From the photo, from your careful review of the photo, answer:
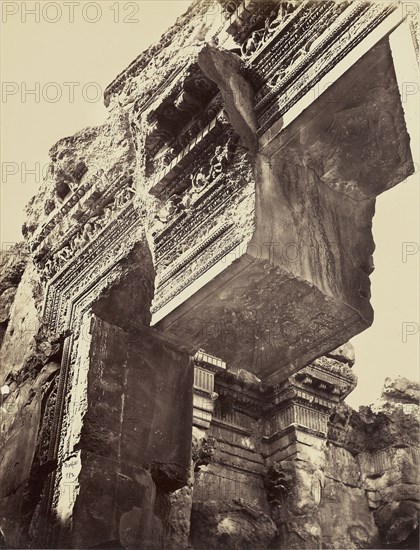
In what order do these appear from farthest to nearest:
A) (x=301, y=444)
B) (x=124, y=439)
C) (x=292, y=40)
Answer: (x=301, y=444) < (x=124, y=439) < (x=292, y=40)

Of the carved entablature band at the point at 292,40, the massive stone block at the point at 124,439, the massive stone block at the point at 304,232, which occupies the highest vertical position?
the carved entablature band at the point at 292,40

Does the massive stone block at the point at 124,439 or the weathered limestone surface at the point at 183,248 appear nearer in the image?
the weathered limestone surface at the point at 183,248

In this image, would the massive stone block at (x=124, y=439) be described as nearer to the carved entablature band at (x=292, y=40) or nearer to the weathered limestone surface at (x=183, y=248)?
the weathered limestone surface at (x=183, y=248)

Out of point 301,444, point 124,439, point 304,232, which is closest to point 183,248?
point 304,232

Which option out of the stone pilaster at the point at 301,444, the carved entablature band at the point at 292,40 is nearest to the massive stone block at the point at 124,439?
the carved entablature band at the point at 292,40

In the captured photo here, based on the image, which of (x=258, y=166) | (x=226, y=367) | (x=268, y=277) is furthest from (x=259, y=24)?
(x=226, y=367)

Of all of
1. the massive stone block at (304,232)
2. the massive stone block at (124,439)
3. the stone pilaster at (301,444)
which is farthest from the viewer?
the stone pilaster at (301,444)

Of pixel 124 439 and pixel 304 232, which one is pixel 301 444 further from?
pixel 304 232

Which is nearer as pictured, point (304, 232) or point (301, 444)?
point (304, 232)

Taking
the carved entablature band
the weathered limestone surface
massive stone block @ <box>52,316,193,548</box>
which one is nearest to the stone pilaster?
the weathered limestone surface

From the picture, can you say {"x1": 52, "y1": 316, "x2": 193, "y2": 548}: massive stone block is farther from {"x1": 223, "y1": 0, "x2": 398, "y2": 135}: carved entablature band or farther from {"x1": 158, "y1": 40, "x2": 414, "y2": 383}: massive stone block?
{"x1": 223, "y1": 0, "x2": 398, "y2": 135}: carved entablature band

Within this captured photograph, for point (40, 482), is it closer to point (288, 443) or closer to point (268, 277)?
point (268, 277)

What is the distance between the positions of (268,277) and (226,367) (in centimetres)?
413

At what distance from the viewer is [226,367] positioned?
8250 mm
